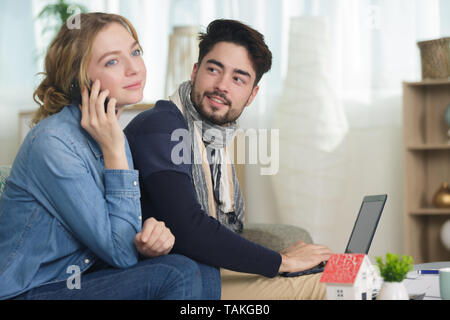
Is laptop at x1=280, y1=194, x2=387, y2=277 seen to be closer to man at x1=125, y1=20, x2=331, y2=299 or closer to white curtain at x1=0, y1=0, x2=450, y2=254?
man at x1=125, y1=20, x2=331, y2=299

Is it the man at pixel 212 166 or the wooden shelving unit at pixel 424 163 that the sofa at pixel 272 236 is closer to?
the man at pixel 212 166

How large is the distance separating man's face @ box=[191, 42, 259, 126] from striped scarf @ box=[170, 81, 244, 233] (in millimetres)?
26

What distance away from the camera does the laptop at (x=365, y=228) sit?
1.34m

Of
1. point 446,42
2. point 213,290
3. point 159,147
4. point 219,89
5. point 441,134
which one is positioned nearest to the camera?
point 213,290

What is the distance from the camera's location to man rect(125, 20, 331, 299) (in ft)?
4.07

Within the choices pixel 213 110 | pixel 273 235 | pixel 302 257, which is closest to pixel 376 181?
pixel 273 235

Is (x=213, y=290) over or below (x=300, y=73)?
below

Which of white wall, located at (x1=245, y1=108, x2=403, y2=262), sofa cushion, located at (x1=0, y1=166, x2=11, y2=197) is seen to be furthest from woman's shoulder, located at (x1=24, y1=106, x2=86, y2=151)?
white wall, located at (x1=245, y1=108, x2=403, y2=262)

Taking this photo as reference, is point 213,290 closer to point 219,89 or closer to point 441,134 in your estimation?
point 219,89

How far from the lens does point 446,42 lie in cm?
276

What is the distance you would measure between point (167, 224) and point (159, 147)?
18 centimetres

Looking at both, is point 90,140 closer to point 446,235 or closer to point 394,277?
point 394,277

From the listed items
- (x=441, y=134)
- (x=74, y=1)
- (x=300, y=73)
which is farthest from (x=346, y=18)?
(x=74, y=1)

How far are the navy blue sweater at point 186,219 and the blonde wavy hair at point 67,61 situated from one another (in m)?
0.22
